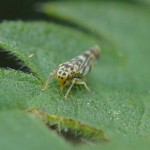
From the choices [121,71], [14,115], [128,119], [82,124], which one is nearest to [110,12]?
[121,71]

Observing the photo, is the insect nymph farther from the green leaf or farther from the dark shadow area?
the dark shadow area

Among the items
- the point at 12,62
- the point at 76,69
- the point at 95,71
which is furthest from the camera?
the point at 95,71

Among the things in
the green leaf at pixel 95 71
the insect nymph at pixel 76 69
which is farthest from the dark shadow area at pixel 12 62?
the insect nymph at pixel 76 69

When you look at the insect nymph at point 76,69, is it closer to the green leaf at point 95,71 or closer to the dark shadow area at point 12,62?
the green leaf at point 95,71

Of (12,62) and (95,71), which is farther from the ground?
(95,71)

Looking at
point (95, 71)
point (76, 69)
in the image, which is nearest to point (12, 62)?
point (76, 69)

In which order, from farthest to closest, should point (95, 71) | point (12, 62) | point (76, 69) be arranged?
point (95, 71) < point (76, 69) < point (12, 62)

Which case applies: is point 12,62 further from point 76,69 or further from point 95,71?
Answer: point 95,71

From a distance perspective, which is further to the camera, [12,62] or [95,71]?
[95,71]
